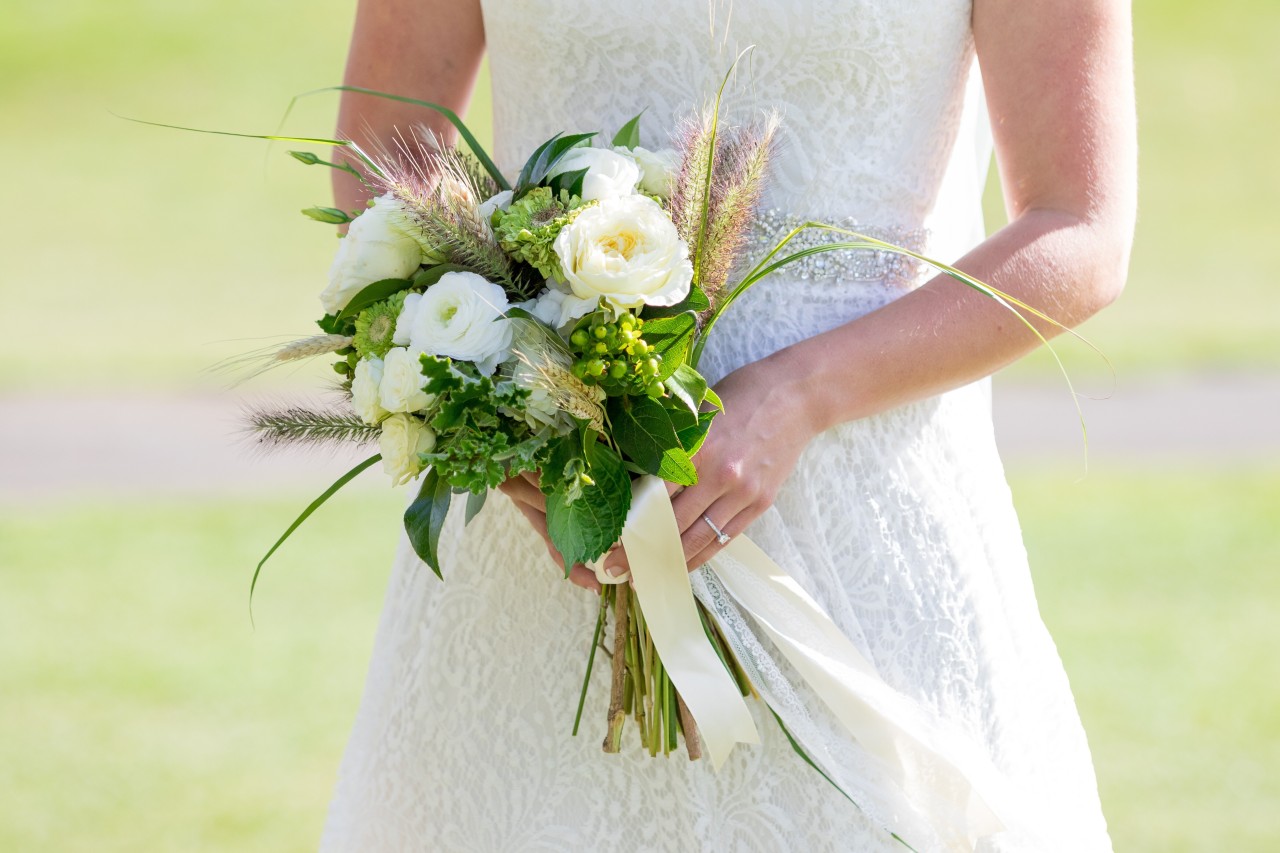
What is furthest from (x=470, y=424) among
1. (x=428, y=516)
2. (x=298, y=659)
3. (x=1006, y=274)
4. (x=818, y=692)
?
(x=298, y=659)

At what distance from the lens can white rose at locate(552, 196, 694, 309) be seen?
1.51 metres

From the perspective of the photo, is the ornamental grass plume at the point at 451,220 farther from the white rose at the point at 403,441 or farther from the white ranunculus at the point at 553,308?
the white rose at the point at 403,441

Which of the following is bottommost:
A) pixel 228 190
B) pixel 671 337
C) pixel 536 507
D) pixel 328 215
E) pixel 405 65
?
pixel 536 507

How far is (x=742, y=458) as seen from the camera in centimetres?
167

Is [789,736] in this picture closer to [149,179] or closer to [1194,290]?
[1194,290]

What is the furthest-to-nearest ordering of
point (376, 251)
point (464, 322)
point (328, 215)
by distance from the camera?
point (328, 215), point (376, 251), point (464, 322)

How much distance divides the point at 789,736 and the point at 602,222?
2.22 ft

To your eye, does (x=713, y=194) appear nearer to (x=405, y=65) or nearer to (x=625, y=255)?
(x=625, y=255)

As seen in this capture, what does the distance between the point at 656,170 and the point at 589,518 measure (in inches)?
16.3

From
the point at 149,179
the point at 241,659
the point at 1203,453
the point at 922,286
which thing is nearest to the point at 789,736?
the point at 922,286

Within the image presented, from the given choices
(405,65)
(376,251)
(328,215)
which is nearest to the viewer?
(376,251)

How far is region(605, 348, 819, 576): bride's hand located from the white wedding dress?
0.11 metres

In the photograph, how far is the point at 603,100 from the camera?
6.34 ft

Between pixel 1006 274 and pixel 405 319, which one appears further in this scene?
pixel 1006 274
